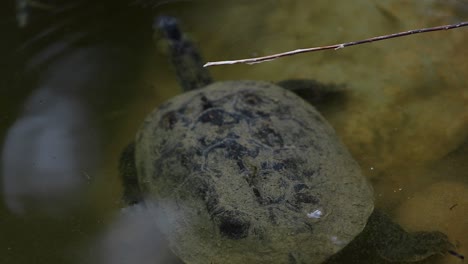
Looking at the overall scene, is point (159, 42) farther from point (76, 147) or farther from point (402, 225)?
point (402, 225)

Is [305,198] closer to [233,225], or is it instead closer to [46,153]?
[233,225]

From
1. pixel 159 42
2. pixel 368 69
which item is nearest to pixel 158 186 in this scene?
pixel 159 42

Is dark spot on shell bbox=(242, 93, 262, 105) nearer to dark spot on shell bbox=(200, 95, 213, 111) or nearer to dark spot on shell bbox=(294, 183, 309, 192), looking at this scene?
dark spot on shell bbox=(200, 95, 213, 111)

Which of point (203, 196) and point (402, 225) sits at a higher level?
point (203, 196)

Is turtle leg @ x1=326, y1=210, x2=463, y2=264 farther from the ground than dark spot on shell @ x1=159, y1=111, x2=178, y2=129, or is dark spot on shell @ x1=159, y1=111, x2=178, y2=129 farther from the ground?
dark spot on shell @ x1=159, y1=111, x2=178, y2=129

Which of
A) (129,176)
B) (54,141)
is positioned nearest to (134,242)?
(129,176)

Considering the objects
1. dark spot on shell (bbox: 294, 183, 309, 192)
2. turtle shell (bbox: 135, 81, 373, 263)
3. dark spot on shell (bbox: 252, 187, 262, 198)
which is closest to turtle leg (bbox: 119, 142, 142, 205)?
turtle shell (bbox: 135, 81, 373, 263)

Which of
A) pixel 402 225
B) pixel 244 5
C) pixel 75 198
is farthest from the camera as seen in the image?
pixel 244 5
